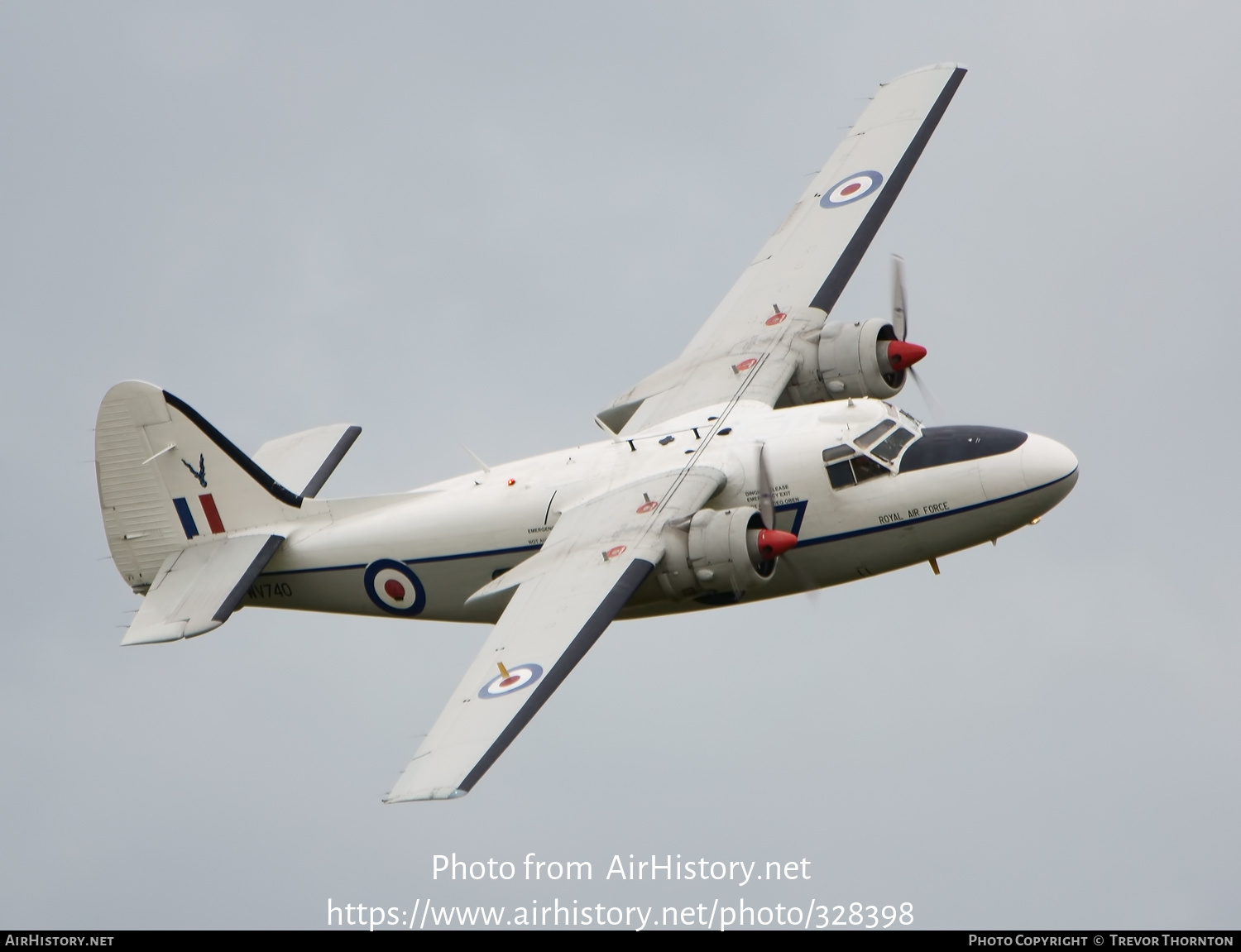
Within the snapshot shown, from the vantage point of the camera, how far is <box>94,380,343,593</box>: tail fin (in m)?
45.9

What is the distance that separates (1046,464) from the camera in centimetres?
4166

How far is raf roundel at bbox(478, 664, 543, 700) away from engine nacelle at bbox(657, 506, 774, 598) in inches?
141

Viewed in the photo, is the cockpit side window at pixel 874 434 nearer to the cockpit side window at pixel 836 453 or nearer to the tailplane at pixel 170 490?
the cockpit side window at pixel 836 453

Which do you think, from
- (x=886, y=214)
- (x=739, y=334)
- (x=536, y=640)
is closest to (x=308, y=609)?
(x=536, y=640)

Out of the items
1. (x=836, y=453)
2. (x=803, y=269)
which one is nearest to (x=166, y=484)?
(x=836, y=453)

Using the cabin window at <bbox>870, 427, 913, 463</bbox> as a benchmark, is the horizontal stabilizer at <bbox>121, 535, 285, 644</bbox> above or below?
below

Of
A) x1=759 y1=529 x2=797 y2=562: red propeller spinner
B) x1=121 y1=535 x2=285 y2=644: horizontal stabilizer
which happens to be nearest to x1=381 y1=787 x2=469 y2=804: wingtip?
x1=759 y1=529 x2=797 y2=562: red propeller spinner

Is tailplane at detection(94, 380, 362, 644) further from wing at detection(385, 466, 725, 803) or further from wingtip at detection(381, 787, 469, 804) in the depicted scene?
wingtip at detection(381, 787, 469, 804)

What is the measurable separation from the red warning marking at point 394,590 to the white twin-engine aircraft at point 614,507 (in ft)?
0.18

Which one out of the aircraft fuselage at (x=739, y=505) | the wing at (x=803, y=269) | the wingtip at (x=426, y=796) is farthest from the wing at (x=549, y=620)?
the wing at (x=803, y=269)

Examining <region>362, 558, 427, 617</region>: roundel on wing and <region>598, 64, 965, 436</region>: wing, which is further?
<region>598, 64, 965, 436</region>: wing

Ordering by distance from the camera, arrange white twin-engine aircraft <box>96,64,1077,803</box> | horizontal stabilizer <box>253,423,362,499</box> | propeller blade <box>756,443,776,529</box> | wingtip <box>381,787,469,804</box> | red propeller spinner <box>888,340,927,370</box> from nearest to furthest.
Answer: wingtip <box>381,787,469,804</box>, white twin-engine aircraft <box>96,64,1077,803</box>, propeller blade <box>756,443,776,529</box>, red propeller spinner <box>888,340,927,370</box>, horizontal stabilizer <box>253,423,362,499</box>

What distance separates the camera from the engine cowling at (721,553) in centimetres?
3997

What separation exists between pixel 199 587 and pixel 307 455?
4.78 metres
